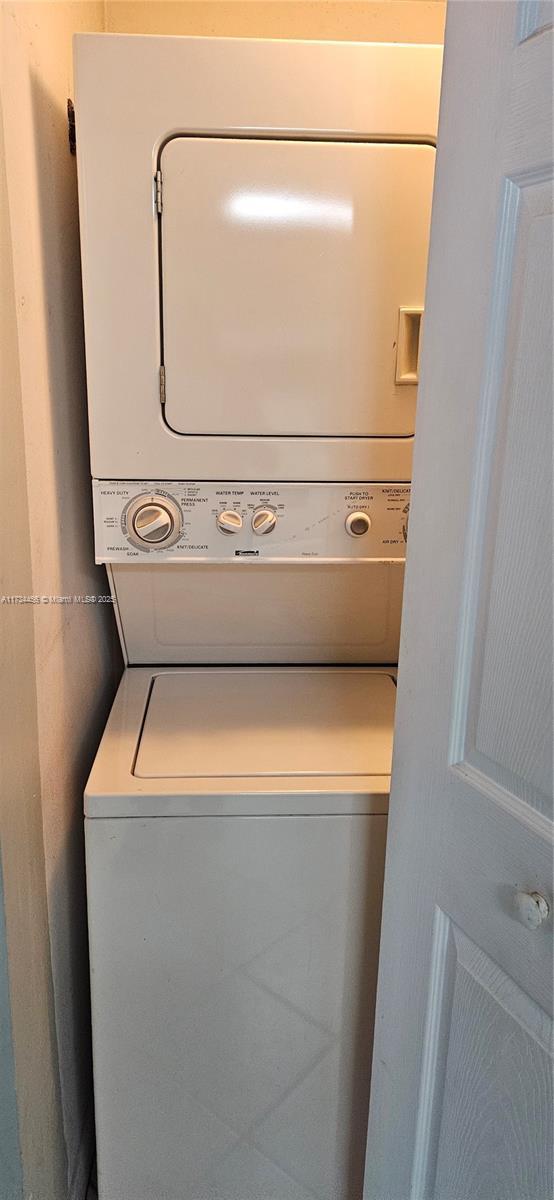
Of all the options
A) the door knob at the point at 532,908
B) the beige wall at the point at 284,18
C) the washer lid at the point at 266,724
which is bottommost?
the washer lid at the point at 266,724

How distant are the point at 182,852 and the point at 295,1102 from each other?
504 mm

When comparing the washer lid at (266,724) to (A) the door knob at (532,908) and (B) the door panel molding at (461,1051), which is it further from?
(A) the door knob at (532,908)

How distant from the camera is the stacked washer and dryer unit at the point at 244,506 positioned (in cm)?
123

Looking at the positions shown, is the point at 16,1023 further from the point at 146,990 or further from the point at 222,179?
the point at 222,179

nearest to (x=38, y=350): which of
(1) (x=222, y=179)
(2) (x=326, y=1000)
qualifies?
(1) (x=222, y=179)

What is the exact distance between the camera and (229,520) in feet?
4.61

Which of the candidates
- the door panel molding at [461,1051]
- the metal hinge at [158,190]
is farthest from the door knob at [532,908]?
the metal hinge at [158,190]

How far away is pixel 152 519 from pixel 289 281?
17.7 inches

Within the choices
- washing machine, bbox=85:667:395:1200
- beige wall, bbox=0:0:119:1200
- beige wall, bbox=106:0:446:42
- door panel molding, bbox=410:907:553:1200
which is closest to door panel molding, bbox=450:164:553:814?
door panel molding, bbox=410:907:553:1200

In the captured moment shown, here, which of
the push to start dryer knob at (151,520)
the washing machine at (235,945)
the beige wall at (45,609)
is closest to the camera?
the beige wall at (45,609)

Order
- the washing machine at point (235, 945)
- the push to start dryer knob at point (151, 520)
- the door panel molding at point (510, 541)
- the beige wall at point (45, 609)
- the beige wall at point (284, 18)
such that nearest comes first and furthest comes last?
the door panel molding at point (510, 541) → the beige wall at point (45, 609) → the washing machine at point (235, 945) → the push to start dryer knob at point (151, 520) → the beige wall at point (284, 18)

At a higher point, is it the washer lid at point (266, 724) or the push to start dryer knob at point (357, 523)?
the push to start dryer knob at point (357, 523)

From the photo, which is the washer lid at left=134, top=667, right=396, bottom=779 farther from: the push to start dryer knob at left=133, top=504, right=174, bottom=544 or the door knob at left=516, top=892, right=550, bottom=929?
the door knob at left=516, top=892, right=550, bottom=929

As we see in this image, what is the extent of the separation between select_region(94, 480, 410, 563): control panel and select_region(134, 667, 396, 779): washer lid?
0.26 meters
